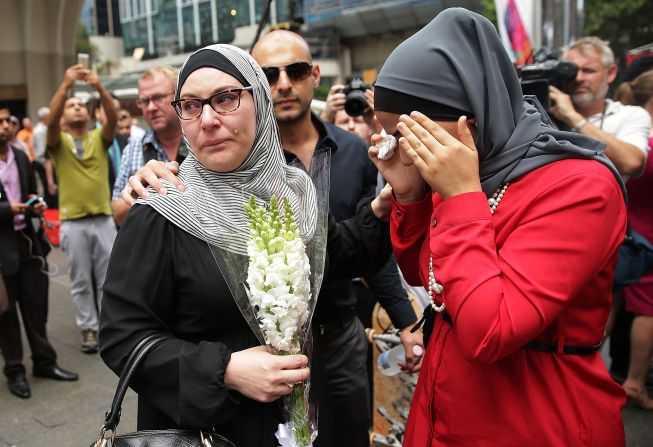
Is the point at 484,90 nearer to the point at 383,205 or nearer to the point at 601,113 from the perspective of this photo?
the point at 383,205

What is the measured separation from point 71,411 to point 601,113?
416 centimetres

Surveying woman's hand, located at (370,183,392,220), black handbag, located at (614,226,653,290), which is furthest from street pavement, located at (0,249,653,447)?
woman's hand, located at (370,183,392,220)

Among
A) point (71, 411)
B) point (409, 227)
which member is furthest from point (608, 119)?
point (71, 411)

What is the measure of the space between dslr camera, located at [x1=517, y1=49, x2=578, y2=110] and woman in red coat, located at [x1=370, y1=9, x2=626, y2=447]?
1705 millimetres

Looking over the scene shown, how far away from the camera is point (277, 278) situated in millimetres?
1483

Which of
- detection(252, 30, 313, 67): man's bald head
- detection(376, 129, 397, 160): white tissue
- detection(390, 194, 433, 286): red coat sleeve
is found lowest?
detection(390, 194, 433, 286): red coat sleeve

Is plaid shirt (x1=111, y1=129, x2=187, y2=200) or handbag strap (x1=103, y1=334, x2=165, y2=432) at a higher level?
plaid shirt (x1=111, y1=129, x2=187, y2=200)

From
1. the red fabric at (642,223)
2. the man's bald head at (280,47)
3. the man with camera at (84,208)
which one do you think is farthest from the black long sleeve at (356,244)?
the man with camera at (84,208)

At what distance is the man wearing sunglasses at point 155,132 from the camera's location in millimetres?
4160

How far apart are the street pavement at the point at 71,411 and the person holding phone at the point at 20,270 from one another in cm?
13

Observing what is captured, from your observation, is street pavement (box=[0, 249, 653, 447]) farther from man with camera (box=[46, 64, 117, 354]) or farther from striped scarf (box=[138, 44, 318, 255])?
striped scarf (box=[138, 44, 318, 255])

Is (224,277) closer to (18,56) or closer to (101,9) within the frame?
(18,56)

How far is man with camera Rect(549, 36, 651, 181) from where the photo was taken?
145 inches

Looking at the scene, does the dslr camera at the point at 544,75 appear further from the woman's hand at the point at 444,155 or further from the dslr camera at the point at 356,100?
the woman's hand at the point at 444,155
